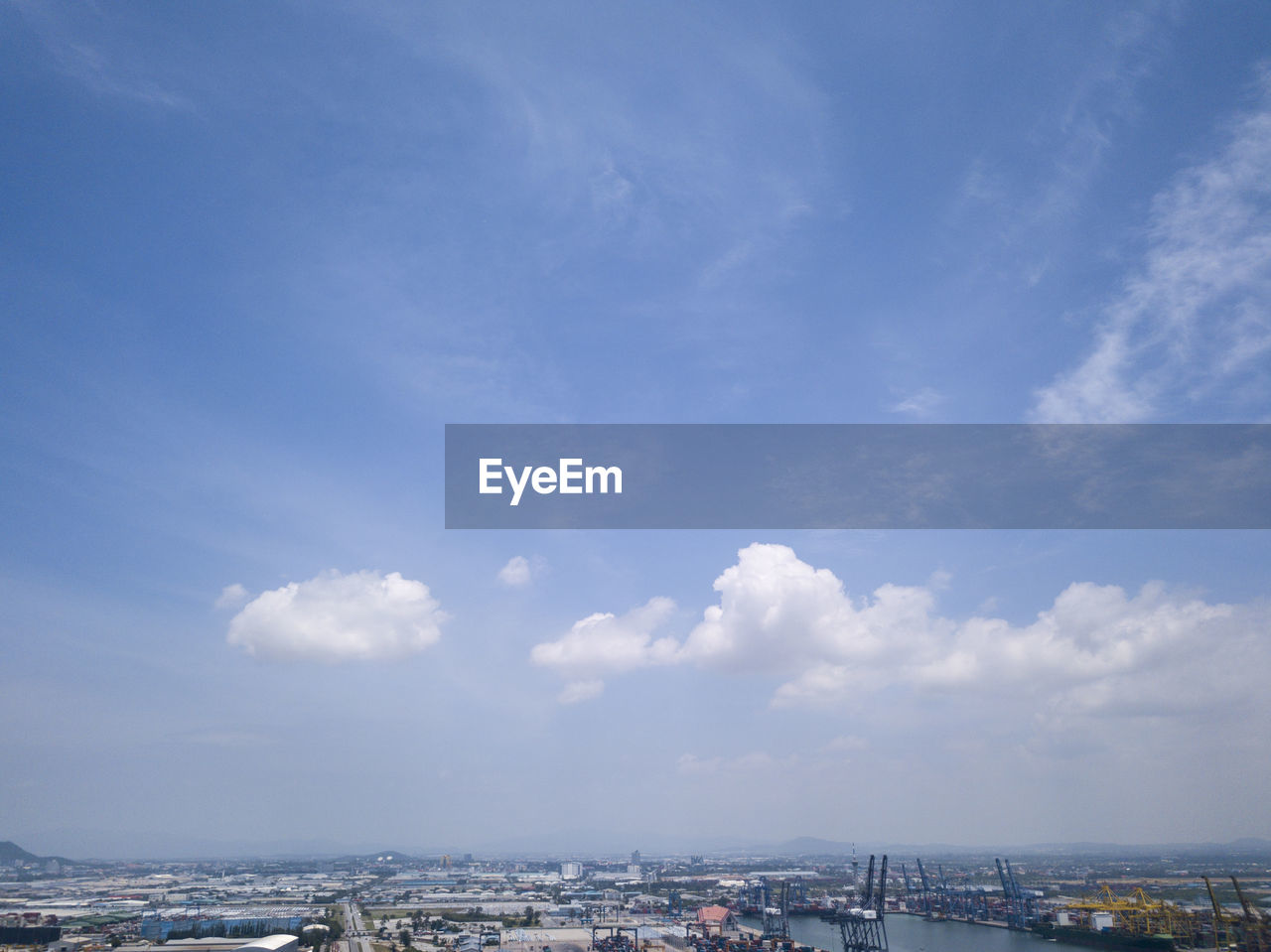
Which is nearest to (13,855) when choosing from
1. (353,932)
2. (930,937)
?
(353,932)

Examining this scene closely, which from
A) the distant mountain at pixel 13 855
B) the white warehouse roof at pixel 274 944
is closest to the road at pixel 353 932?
the white warehouse roof at pixel 274 944

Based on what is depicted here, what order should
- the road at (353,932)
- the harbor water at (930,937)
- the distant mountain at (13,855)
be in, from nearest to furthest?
the road at (353,932)
the harbor water at (930,937)
the distant mountain at (13,855)

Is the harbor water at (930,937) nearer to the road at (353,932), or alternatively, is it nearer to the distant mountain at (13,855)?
the road at (353,932)

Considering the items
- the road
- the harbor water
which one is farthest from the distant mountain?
the harbor water

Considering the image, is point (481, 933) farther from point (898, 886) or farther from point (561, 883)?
point (898, 886)

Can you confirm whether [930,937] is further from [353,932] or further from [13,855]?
[13,855]

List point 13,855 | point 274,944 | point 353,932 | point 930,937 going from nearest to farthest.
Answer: point 274,944 < point 353,932 < point 930,937 < point 13,855

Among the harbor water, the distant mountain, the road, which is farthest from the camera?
the distant mountain

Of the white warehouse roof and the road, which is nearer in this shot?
the white warehouse roof

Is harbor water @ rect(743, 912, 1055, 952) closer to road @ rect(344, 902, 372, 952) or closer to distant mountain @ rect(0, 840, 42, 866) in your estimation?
road @ rect(344, 902, 372, 952)

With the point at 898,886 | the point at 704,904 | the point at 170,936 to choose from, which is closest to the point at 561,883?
the point at 704,904

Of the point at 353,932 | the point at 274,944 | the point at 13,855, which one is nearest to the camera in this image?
the point at 274,944

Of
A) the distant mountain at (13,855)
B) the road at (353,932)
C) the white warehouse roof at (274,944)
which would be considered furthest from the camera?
the distant mountain at (13,855)
